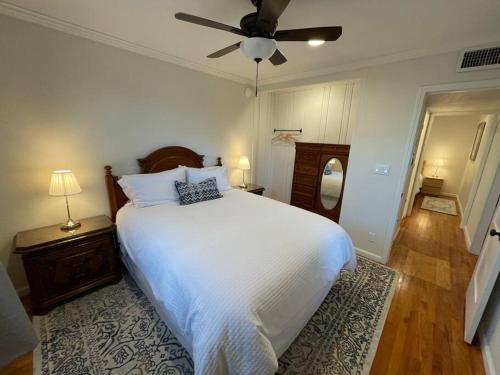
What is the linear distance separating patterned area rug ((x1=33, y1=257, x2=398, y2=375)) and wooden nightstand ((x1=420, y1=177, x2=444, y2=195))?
554cm

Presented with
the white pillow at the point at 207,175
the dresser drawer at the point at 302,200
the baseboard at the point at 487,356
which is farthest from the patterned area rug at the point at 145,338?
the dresser drawer at the point at 302,200

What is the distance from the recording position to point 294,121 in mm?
3775

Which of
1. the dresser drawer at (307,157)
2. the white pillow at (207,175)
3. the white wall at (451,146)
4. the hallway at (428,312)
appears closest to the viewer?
the hallway at (428,312)

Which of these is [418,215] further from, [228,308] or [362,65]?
[228,308]

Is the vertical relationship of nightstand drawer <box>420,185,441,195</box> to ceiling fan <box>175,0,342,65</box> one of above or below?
below

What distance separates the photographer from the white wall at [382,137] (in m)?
2.13

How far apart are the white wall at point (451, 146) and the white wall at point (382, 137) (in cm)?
436

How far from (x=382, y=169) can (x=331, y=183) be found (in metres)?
0.92

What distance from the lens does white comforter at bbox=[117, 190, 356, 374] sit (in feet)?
3.30

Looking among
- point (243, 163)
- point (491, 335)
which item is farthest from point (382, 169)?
point (243, 163)

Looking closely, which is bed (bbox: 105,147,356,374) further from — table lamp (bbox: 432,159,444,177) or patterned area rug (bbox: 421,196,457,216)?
table lamp (bbox: 432,159,444,177)

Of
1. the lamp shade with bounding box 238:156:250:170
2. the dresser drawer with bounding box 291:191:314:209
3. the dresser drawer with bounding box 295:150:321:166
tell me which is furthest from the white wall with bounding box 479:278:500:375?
the lamp shade with bounding box 238:156:250:170

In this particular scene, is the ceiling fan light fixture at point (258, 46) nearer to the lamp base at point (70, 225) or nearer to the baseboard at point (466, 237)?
the lamp base at point (70, 225)

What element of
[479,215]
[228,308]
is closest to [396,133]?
[479,215]
